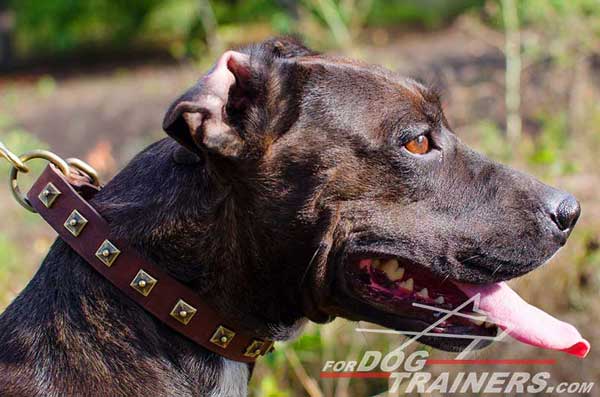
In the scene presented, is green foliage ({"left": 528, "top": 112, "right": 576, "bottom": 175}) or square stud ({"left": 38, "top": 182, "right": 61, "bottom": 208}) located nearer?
square stud ({"left": 38, "top": 182, "right": 61, "bottom": 208})

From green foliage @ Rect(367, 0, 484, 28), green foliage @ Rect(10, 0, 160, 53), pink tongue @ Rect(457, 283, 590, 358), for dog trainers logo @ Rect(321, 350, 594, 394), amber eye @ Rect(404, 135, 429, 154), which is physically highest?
amber eye @ Rect(404, 135, 429, 154)

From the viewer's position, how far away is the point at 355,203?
296 centimetres

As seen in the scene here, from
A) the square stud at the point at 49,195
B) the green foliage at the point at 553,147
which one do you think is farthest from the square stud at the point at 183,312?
the green foliage at the point at 553,147

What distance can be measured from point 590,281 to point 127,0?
13008 millimetres

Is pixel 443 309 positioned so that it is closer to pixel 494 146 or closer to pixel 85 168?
pixel 85 168

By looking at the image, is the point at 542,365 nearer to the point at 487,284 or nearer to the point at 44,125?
the point at 487,284

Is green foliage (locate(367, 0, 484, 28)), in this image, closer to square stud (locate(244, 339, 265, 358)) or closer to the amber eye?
the amber eye

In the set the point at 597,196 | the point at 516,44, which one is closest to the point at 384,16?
the point at 516,44

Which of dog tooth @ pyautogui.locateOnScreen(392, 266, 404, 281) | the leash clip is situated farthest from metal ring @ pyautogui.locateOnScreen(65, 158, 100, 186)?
dog tooth @ pyautogui.locateOnScreen(392, 266, 404, 281)

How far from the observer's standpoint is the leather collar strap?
2.81m

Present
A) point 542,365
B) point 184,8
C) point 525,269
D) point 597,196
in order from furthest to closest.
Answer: point 184,8
point 597,196
point 542,365
point 525,269

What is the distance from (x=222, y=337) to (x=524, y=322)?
1.02 meters

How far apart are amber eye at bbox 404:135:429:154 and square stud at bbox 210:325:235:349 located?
2.71 feet

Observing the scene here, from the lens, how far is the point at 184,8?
15.3 metres
